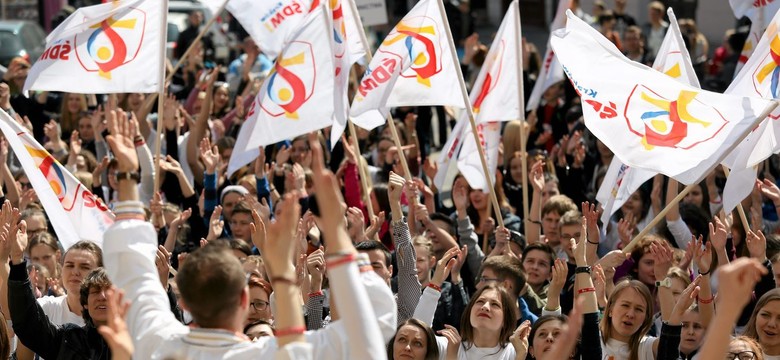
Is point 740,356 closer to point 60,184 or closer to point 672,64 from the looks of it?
point 672,64

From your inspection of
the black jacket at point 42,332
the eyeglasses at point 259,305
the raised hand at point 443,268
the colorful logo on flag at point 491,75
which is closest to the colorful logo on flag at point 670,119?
the raised hand at point 443,268

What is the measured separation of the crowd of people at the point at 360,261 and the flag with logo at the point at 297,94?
23 centimetres

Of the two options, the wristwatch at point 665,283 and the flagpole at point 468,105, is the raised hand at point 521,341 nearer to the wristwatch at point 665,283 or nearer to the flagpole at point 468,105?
the wristwatch at point 665,283

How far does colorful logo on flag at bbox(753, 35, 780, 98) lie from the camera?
793 cm

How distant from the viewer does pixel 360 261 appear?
4.27 metres

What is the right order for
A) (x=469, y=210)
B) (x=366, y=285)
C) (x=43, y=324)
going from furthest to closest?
1. (x=469, y=210)
2. (x=43, y=324)
3. (x=366, y=285)

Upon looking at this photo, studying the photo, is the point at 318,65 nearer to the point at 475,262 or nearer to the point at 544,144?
the point at 475,262

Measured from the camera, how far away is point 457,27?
23312mm

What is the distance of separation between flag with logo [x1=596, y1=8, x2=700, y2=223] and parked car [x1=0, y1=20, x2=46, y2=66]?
41.8ft

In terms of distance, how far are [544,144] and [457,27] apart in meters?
9.63

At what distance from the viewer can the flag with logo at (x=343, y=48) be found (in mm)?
8922

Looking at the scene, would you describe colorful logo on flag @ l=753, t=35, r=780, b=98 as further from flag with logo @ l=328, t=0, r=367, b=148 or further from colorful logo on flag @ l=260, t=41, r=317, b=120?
colorful logo on flag @ l=260, t=41, r=317, b=120

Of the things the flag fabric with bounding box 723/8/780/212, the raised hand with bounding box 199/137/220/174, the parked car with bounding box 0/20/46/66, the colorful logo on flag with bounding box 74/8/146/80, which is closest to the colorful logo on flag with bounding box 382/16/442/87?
the raised hand with bounding box 199/137/220/174

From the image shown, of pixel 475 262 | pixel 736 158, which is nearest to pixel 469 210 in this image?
pixel 475 262
